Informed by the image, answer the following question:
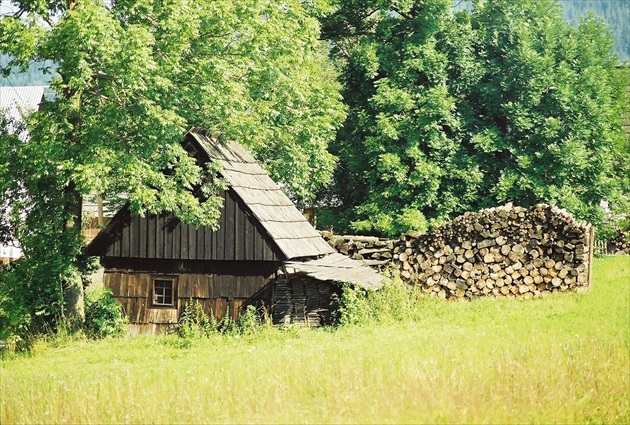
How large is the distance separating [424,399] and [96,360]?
29.4ft

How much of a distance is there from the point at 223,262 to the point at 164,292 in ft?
5.57

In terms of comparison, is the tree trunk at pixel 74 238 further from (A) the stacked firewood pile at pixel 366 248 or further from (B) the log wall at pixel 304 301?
(A) the stacked firewood pile at pixel 366 248

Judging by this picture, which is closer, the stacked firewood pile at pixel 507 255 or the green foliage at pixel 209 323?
the green foliage at pixel 209 323

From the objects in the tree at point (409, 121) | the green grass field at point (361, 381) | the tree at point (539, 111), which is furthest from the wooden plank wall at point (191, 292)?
the tree at point (539, 111)

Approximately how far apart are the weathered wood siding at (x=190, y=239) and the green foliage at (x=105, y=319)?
115 centimetres

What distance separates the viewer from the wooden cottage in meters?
20.7

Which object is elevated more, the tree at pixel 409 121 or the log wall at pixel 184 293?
the tree at pixel 409 121

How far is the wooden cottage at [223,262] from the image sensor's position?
20.7 m

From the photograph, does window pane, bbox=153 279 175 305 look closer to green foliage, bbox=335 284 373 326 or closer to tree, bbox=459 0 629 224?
green foliage, bbox=335 284 373 326

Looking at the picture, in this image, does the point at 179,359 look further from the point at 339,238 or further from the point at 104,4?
the point at 339,238

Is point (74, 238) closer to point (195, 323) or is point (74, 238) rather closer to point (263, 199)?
point (195, 323)

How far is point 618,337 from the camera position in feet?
49.0

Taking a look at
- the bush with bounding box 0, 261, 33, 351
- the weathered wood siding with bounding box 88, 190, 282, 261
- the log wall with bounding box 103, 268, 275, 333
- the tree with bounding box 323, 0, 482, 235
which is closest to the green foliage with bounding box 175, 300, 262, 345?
the log wall with bounding box 103, 268, 275, 333

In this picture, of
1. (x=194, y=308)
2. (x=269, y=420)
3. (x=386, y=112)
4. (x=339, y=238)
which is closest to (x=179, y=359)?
(x=194, y=308)
